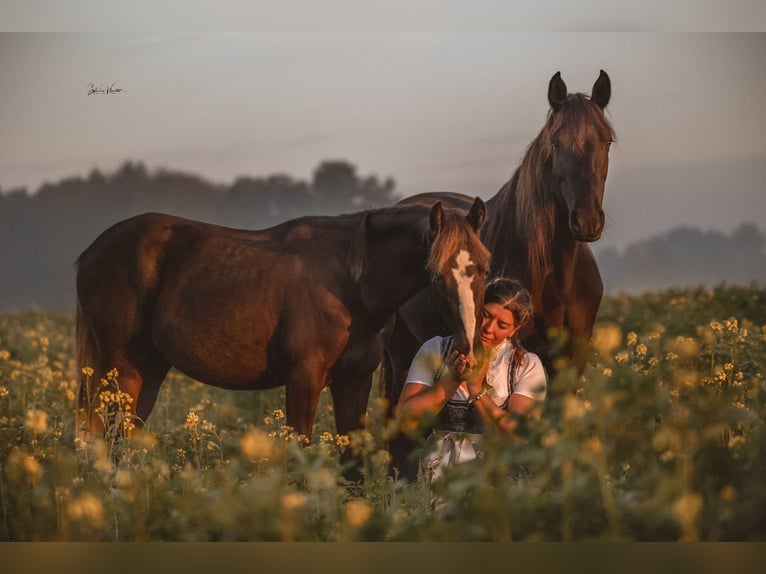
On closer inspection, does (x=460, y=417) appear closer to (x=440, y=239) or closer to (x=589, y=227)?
(x=440, y=239)

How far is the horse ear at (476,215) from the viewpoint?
4969 mm

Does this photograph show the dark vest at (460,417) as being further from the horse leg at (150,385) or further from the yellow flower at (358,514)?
the horse leg at (150,385)

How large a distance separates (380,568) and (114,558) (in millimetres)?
996

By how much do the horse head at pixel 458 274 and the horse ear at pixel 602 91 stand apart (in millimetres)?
1057

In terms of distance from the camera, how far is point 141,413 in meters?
6.26

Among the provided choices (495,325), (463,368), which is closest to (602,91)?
(495,325)

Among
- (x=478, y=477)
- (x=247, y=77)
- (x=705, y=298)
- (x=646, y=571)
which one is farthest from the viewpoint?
(x=705, y=298)

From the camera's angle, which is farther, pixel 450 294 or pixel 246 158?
pixel 246 158

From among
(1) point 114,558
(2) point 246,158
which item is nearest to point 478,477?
(1) point 114,558

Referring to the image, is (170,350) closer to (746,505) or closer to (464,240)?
(464,240)

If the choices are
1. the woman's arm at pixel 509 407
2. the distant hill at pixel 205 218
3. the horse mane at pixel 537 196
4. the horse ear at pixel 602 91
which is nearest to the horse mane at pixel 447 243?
the woman's arm at pixel 509 407

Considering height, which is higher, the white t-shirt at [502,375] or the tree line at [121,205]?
the tree line at [121,205]

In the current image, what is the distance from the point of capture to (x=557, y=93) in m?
5.48

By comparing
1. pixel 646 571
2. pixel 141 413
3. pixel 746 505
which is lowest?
pixel 646 571
